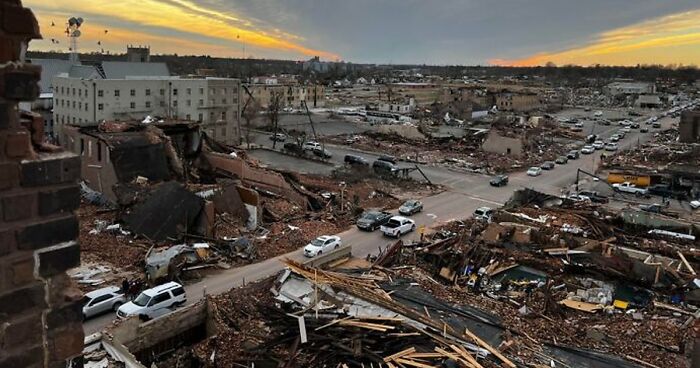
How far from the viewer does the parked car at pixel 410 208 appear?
92.8 ft

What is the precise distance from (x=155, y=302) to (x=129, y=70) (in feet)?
154

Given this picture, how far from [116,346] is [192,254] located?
8.41 m

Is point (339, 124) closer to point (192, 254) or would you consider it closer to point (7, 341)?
point (192, 254)

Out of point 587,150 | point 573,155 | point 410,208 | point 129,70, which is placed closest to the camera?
point 410,208

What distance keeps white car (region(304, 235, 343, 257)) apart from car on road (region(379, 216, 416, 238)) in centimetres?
279

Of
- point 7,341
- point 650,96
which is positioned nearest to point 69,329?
point 7,341

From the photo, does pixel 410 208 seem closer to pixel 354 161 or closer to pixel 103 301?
pixel 354 161

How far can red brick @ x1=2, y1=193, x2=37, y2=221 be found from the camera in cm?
272

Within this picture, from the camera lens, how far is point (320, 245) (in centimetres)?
2139

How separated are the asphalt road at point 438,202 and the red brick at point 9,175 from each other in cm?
1343

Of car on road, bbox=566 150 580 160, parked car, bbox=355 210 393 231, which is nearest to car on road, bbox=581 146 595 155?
car on road, bbox=566 150 580 160

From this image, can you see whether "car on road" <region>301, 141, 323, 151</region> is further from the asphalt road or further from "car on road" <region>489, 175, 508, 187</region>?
"car on road" <region>489, 175, 508, 187</region>

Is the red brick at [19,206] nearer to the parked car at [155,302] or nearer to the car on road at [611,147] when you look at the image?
the parked car at [155,302]

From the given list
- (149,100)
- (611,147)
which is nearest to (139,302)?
(149,100)
